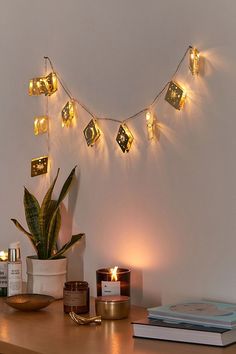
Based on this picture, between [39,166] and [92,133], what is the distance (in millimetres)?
→ 290

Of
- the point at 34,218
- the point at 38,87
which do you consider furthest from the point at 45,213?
the point at 38,87

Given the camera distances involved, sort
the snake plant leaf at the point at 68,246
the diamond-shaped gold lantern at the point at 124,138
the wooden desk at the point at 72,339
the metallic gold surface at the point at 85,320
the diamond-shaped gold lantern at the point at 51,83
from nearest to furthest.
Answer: the wooden desk at the point at 72,339, the metallic gold surface at the point at 85,320, the diamond-shaped gold lantern at the point at 124,138, the snake plant leaf at the point at 68,246, the diamond-shaped gold lantern at the point at 51,83

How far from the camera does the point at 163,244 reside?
65.3 inches

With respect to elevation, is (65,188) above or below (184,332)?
above

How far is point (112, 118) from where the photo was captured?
1.80 m

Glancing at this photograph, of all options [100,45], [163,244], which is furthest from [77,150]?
[163,244]

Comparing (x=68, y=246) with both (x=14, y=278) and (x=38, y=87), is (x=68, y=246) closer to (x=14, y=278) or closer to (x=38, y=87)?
(x=14, y=278)

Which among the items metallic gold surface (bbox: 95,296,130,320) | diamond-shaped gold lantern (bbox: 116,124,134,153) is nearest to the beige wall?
diamond-shaped gold lantern (bbox: 116,124,134,153)

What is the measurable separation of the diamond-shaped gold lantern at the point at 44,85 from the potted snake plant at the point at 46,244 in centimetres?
28

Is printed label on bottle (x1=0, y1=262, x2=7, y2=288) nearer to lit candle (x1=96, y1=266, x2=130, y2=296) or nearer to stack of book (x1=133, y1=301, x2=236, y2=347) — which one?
lit candle (x1=96, y1=266, x2=130, y2=296)

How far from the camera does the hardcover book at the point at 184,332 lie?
126cm

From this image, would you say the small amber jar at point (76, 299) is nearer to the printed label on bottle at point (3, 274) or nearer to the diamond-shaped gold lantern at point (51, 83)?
the printed label on bottle at point (3, 274)

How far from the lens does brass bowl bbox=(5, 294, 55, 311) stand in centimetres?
164

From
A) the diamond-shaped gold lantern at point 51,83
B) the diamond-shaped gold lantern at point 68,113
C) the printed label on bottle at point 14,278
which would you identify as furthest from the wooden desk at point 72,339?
the diamond-shaped gold lantern at point 51,83
